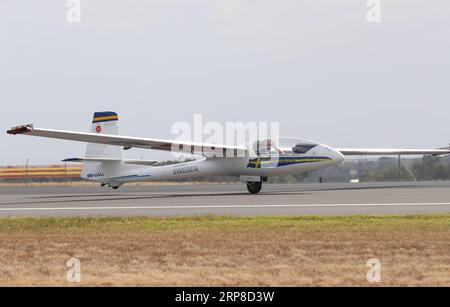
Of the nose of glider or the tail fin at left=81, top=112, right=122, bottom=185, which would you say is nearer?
the nose of glider

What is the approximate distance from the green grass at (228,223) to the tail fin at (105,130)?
1635 cm

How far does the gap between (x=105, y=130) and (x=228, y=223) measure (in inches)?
756

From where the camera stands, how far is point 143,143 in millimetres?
29172

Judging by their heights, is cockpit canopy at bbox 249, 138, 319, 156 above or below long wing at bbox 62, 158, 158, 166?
above

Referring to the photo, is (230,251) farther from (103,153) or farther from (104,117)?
(104,117)

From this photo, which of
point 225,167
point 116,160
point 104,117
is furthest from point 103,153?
point 225,167

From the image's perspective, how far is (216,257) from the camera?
1002 cm

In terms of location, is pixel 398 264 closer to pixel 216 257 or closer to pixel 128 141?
pixel 216 257

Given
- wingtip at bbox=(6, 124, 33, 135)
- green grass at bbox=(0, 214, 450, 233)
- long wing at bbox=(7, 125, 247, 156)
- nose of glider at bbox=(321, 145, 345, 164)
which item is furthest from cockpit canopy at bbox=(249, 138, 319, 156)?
green grass at bbox=(0, 214, 450, 233)

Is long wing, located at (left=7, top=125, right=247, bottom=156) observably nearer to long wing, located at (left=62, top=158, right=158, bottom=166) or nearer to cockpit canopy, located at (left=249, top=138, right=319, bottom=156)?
cockpit canopy, located at (left=249, top=138, right=319, bottom=156)

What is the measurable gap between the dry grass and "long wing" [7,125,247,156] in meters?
11.6

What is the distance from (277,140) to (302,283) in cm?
2115

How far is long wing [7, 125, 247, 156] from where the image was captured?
26.6m
